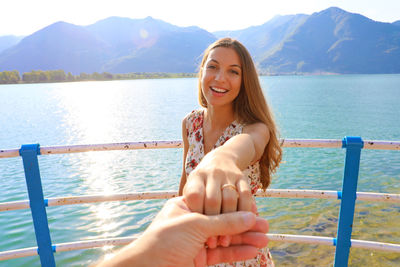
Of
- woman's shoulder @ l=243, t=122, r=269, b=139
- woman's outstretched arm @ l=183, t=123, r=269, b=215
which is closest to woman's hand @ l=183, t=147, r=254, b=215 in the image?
woman's outstretched arm @ l=183, t=123, r=269, b=215

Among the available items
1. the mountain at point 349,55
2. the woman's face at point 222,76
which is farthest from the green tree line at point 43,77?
the woman's face at point 222,76

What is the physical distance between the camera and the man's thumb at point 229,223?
2.71ft

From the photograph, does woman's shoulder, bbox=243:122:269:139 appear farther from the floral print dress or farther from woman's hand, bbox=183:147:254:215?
woman's hand, bbox=183:147:254:215

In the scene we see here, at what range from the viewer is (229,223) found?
2.73 feet

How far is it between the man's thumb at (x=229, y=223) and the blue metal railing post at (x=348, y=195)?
5.84 ft

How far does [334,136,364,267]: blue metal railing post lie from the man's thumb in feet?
5.84

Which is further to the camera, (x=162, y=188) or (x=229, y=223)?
(x=162, y=188)

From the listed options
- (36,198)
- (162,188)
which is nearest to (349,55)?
(162,188)

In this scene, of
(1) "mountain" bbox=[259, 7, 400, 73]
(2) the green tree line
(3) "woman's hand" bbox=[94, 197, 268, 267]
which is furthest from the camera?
(1) "mountain" bbox=[259, 7, 400, 73]

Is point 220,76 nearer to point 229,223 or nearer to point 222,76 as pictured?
point 222,76

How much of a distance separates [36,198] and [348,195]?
2.67 metres

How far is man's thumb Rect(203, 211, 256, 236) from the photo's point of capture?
2.71 feet

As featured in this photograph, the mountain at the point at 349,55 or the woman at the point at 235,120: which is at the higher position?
the mountain at the point at 349,55

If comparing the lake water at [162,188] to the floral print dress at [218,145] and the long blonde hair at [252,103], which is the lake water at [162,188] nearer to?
the long blonde hair at [252,103]
